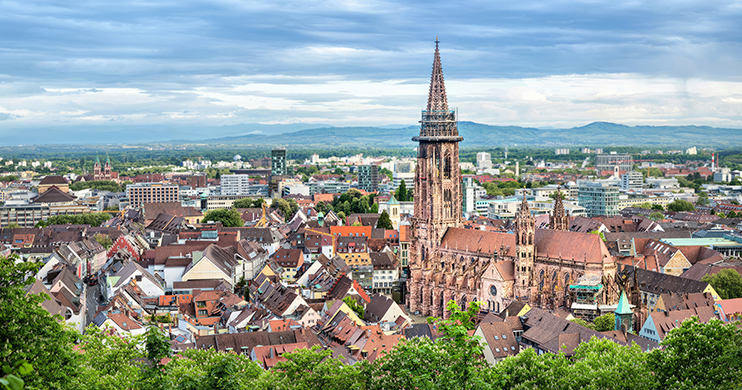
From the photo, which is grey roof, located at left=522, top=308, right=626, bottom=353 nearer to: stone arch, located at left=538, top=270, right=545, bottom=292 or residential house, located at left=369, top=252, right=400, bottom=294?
stone arch, located at left=538, top=270, right=545, bottom=292

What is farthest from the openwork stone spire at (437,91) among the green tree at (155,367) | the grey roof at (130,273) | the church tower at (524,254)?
the green tree at (155,367)

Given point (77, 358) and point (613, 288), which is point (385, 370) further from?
point (613, 288)

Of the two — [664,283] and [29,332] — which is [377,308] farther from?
[29,332]

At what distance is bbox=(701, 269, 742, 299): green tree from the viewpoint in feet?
282

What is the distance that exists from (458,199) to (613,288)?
97.0ft

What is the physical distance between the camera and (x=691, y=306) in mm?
75438

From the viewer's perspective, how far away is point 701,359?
3531 centimetres

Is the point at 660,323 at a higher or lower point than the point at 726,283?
higher

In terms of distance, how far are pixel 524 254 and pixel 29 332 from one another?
213 feet

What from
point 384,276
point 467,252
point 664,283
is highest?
point 467,252

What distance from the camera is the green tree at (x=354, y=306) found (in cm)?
8056

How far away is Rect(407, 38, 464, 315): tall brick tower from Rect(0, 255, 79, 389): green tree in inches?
2868

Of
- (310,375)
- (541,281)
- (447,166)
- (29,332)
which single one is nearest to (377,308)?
(541,281)

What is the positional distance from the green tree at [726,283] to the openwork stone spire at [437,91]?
41.7 metres
